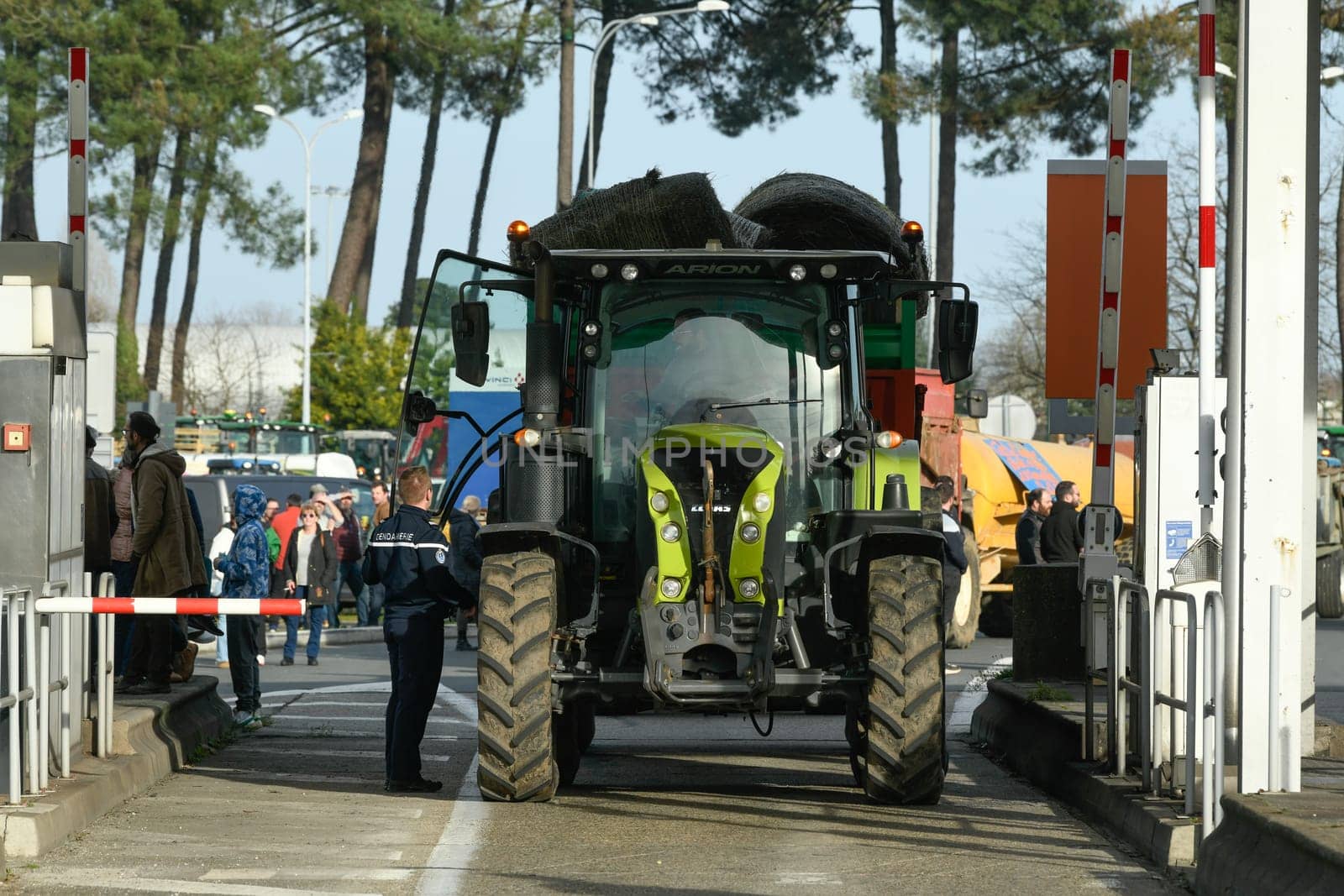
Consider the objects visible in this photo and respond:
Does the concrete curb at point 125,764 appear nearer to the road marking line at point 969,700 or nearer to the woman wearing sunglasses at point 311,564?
the road marking line at point 969,700

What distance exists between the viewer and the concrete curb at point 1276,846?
6551 mm

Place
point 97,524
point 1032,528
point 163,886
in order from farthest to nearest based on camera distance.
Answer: point 1032,528, point 97,524, point 163,886

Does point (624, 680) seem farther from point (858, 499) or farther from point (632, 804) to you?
point (858, 499)

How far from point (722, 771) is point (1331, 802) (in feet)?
16.7

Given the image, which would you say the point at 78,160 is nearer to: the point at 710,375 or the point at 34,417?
the point at 34,417

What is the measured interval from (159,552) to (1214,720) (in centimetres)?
710

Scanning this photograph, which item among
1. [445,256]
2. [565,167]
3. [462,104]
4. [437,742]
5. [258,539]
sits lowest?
[437,742]

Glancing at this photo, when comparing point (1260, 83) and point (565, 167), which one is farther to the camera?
point (565, 167)

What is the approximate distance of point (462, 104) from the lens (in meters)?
44.5

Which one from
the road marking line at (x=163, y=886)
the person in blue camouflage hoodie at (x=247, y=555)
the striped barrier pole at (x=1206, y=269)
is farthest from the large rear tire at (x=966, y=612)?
the road marking line at (x=163, y=886)

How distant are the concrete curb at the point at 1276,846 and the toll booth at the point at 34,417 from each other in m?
5.31

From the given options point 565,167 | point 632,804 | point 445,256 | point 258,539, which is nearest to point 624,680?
point 632,804

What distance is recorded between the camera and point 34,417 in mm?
9797

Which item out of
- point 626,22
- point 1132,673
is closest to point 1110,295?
point 1132,673
